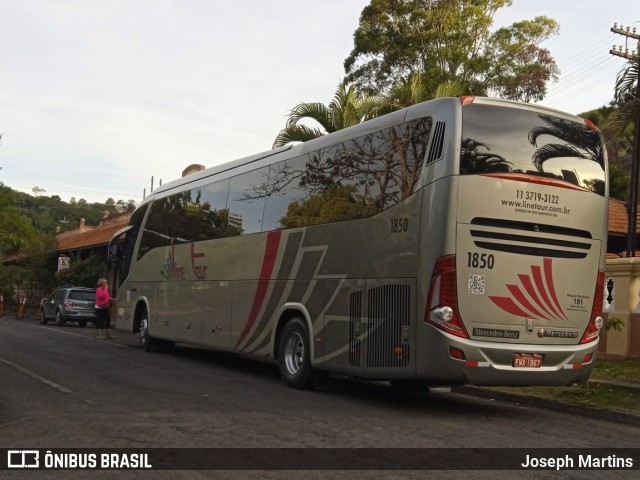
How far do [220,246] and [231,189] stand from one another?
3.67 ft

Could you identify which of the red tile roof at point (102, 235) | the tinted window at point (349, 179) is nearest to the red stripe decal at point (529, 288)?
the tinted window at point (349, 179)

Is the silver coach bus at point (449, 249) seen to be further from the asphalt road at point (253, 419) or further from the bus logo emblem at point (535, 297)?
the asphalt road at point (253, 419)

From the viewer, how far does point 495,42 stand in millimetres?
27500

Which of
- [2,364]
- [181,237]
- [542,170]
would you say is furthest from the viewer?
[181,237]

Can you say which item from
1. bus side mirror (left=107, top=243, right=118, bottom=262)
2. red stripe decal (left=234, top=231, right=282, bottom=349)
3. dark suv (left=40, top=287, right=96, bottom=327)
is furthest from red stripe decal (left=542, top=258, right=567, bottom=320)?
dark suv (left=40, top=287, right=96, bottom=327)

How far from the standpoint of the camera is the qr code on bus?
912 cm

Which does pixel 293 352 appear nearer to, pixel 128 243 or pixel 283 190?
pixel 283 190

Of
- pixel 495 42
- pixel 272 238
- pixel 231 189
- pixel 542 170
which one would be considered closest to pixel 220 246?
pixel 231 189

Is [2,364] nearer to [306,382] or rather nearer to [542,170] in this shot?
[306,382]

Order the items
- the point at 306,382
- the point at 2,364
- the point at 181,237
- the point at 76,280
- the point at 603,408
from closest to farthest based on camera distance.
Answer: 1. the point at 603,408
2. the point at 306,382
3. the point at 2,364
4. the point at 181,237
5. the point at 76,280

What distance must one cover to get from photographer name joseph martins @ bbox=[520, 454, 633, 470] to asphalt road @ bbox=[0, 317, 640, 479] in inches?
8.7

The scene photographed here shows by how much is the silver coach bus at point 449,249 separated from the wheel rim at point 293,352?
0.02 metres

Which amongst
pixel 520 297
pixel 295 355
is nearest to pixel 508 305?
pixel 520 297

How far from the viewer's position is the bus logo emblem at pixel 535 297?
9281mm
